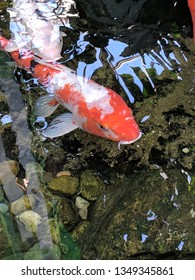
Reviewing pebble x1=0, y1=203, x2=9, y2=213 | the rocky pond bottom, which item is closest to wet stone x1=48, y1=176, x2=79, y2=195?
the rocky pond bottom

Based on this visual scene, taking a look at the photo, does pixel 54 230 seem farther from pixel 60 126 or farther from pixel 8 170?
pixel 60 126

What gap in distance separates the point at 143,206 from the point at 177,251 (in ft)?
0.96

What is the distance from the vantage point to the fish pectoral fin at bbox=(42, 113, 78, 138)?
2586 millimetres

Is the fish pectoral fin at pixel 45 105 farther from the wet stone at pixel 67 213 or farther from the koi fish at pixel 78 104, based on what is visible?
the wet stone at pixel 67 213

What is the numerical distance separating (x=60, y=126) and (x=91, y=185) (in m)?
0.43

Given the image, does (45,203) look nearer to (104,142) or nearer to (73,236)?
(73,236)

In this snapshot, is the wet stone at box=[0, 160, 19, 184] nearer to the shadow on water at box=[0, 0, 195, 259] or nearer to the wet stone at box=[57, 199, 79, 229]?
the shadow on water at box=[0, 0, 195, 259]

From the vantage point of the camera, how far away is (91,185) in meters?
2.45

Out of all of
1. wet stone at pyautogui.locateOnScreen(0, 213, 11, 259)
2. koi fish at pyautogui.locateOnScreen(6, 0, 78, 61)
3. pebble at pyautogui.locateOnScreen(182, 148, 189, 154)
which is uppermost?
koi fish at pyautogui.locateOnScreen(6, 0, 78, 61)

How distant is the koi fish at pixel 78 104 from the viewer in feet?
7.87

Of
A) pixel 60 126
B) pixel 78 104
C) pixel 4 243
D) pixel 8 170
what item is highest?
pixel 78 104

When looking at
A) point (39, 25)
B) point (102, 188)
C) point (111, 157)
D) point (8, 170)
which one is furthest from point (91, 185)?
point (39, 25)

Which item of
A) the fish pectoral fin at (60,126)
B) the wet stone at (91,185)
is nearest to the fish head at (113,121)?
the fish pectoral fin at (60,126)

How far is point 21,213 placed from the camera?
7.62 ft
